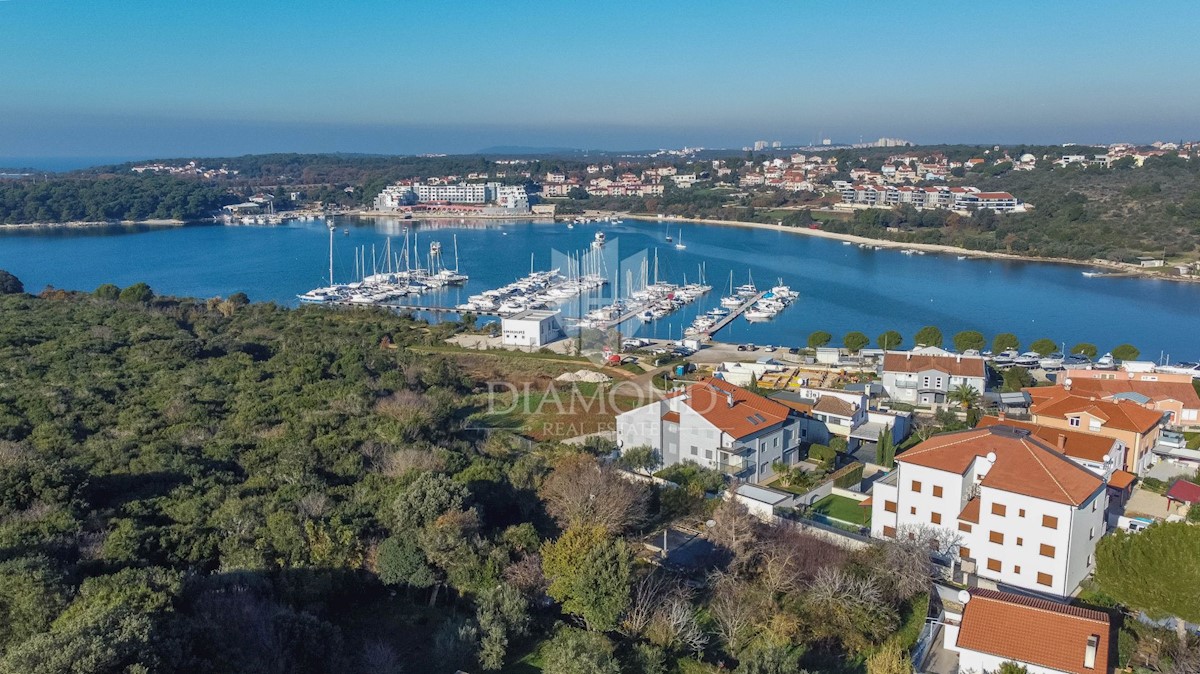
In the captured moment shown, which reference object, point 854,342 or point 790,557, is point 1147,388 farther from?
point 790,557

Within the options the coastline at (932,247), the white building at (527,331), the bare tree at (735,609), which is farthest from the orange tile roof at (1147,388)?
the coastline at (932,247)

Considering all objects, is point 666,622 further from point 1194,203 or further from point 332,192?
point 332,192

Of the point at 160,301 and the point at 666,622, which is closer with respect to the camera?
the point at 666,622

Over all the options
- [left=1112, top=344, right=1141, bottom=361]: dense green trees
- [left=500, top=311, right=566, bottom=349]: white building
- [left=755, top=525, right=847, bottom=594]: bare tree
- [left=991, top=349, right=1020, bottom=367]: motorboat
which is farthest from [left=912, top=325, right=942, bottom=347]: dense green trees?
[left=755, top=525, right=847, bottom=594]: bare tree

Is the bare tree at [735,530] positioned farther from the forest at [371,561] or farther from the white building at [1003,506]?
the white building at [1003,506]

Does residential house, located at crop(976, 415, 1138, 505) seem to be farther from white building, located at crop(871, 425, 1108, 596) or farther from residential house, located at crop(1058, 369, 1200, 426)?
residential house, located at crop(1058, 369, 1200, 426)

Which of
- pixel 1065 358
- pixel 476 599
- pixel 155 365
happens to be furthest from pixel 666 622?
pixel 1065 358

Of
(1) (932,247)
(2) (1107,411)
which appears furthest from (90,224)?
(2) (1107,411)
